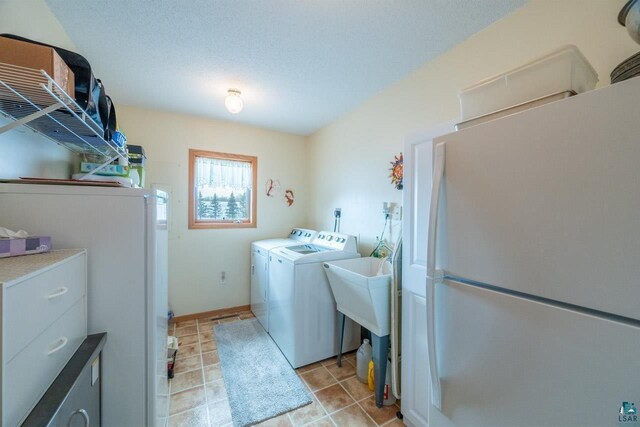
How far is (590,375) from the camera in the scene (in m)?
0.60

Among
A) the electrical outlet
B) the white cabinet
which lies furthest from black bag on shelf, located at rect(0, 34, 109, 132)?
the electrical outlet

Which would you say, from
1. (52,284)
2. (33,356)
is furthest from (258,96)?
(33,356)

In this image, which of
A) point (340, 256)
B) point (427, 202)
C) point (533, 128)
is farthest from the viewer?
point (340, 256)

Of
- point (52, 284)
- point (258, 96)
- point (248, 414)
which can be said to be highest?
point (258, 96)

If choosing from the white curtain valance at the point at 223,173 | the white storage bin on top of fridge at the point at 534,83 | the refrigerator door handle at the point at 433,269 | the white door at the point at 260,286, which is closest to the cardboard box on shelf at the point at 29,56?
the refrigerator door handle at the point at 433,269

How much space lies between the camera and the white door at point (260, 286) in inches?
107

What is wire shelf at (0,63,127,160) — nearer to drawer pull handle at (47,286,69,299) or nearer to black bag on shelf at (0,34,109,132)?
black bag on shelf at (0,34,109,132)

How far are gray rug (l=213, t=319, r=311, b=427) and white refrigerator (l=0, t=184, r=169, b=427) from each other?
0.74m

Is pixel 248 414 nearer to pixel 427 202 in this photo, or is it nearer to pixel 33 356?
pixel 33 356

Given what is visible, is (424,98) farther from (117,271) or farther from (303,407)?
(303,407)

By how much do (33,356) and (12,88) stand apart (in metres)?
0.86

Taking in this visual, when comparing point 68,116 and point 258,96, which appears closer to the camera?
point 68,116

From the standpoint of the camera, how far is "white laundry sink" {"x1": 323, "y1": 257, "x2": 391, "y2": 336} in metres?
1.69

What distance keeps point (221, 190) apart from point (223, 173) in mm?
225
